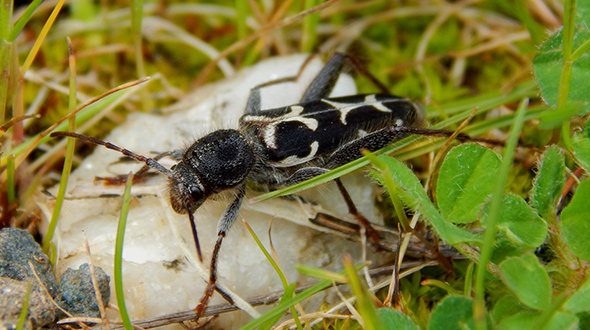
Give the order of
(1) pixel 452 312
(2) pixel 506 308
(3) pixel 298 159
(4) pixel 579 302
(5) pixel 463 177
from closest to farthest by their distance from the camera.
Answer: (4) pixel 579 302
(1) pixel 452 312
(2) pixel 506 308
(5) pixel 463 177
(3) pixel 298 159

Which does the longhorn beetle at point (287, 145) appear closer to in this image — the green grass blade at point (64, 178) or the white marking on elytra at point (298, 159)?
the white marking on elytra at point (298, 159)

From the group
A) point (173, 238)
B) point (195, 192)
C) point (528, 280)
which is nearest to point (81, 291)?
point (173, 238)

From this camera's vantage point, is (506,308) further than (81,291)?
No

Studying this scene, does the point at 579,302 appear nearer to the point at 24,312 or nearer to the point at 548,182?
the point at 548,182

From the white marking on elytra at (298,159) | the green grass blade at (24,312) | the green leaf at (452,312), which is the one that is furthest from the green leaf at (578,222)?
the green grass blade at (24,312)

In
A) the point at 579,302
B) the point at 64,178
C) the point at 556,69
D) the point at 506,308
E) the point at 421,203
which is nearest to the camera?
the point at 579,302

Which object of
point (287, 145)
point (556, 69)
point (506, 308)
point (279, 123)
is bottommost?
point (506, 308)

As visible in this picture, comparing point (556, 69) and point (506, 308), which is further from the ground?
point (556, 69)
